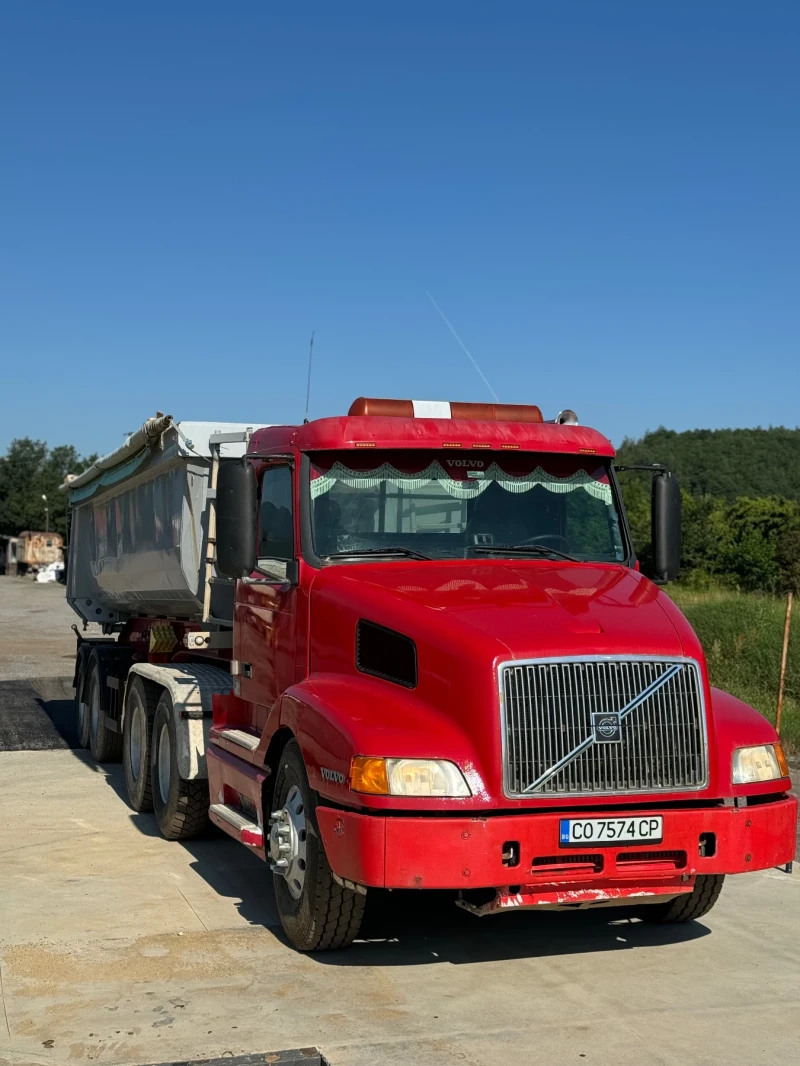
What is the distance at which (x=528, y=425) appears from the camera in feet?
24.3

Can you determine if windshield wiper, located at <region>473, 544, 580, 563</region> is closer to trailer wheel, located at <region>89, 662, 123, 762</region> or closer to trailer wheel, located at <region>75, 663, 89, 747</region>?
trailer wheel, located at <region>89, 662, 123, 762</region>

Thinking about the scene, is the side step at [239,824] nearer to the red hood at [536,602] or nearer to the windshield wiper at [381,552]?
the red hood at [536,602]

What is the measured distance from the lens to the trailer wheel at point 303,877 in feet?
19.9

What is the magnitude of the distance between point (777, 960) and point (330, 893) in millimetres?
2279

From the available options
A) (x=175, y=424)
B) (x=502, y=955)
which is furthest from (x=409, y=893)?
(x=175, y=424)

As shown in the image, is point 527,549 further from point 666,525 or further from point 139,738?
point 139,738

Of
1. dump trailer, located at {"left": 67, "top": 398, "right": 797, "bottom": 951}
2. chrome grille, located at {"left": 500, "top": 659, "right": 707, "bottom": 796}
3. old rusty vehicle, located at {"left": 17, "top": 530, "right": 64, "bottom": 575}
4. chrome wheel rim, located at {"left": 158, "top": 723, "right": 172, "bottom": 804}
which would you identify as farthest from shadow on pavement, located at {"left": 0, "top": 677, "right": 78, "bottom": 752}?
old rusty vehicle, located at {"left": 17, "top": 530, "right": 64, "bottom": 575}

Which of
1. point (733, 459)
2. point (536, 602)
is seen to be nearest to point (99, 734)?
point (536, 602)

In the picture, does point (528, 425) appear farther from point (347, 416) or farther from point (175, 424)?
point (175, 424)

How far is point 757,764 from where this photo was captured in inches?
242

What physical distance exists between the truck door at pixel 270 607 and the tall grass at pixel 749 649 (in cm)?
1042

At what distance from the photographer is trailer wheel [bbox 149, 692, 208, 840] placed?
883 cm

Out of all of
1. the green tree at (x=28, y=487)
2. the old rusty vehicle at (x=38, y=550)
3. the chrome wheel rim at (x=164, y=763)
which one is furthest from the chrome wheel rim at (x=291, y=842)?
the green tree at (x=28, y=487)

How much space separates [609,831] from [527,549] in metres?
1.85
